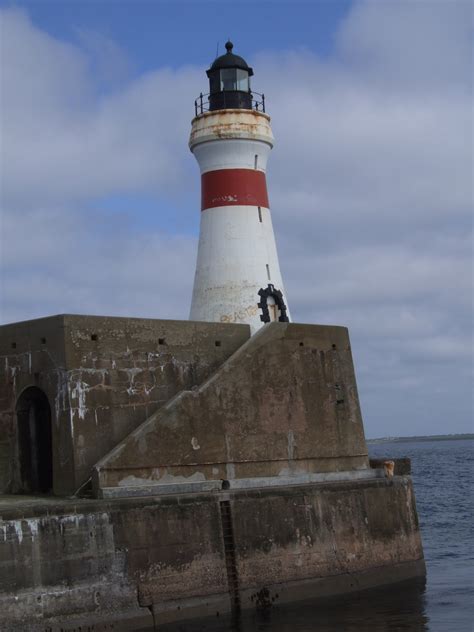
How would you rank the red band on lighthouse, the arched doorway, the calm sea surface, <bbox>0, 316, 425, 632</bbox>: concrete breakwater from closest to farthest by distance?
<bbox>0, 316, 425, 632</bbox>: concrete breakwater → the calm sea surface → the arched doorway → the red band on lighthouse

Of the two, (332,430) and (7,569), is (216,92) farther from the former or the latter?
(7,569)

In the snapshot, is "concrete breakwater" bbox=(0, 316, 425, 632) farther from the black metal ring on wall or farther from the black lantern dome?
the black lantern dome

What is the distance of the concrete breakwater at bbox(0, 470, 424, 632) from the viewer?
13.1 m

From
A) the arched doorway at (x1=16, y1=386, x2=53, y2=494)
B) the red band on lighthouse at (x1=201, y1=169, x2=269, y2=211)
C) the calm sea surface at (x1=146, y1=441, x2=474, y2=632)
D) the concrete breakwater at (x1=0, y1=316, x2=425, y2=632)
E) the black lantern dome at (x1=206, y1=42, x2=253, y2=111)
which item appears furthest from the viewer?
the black lantern dome at (x1=206, y1=42, x2=253, y2=111)

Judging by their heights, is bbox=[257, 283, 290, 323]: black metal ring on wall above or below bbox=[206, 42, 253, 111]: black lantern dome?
below

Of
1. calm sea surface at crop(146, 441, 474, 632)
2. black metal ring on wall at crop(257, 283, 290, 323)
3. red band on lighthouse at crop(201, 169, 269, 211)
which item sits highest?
red band on lighthouse at crop(201, 169, 269, 211)

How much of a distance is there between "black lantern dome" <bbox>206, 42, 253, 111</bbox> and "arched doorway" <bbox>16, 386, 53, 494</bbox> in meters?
8.02

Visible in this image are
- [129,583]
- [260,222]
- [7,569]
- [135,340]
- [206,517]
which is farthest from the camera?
[260,222]

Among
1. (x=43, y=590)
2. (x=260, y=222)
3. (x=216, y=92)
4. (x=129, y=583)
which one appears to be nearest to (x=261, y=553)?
(x=129, y=583)

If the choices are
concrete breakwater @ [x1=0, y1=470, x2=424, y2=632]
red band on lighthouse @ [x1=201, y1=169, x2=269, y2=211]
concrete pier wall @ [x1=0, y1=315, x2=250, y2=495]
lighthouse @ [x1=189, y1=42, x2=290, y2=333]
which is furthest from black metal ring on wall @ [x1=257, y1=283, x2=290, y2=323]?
concrete breakwater @ [x1=0, y1=470, x2=424, y2=632]

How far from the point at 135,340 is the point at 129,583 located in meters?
3.85

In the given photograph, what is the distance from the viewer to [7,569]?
12.8m

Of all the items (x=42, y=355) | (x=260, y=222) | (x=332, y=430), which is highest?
(x=260, y=222)

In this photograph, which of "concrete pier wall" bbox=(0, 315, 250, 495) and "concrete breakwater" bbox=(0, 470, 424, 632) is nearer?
Result: "concrete breakwater" bbox=(0, 470, 424, 632)
